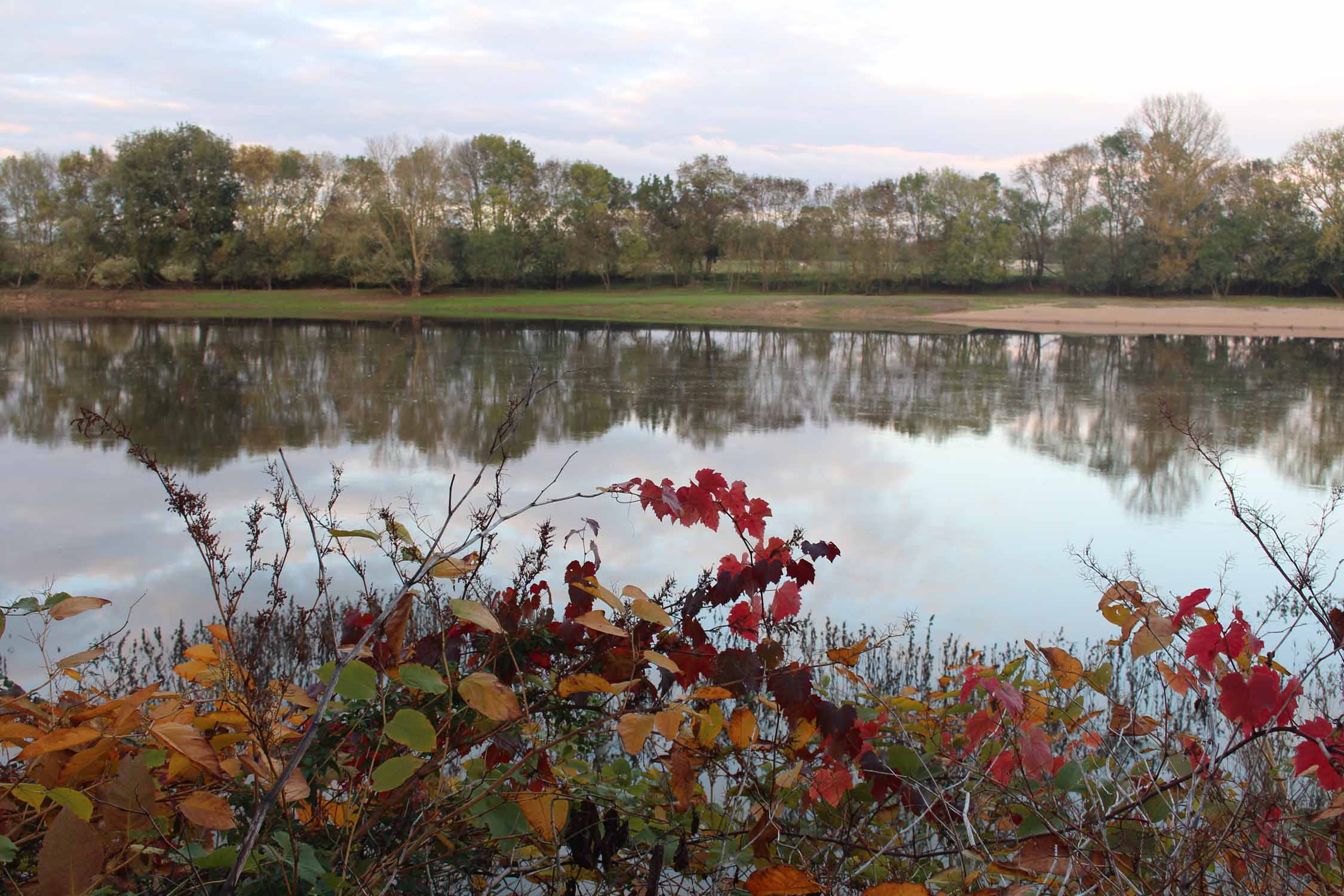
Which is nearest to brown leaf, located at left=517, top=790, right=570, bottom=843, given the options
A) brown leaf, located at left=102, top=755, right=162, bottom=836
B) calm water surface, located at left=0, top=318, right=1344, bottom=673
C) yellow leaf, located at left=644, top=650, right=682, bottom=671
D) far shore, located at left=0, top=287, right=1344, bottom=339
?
yellow leaf, located at left=644, top=650, right=682, bottom=671

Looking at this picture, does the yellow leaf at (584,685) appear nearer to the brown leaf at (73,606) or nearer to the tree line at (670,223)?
the brown leaf at (73,606)

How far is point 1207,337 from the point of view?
34.6 meters

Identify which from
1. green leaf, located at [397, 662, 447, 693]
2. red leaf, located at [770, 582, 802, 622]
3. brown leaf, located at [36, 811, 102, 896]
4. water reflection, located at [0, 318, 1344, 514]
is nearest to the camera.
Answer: brown leaf, located at [36, 811, 102, 896]

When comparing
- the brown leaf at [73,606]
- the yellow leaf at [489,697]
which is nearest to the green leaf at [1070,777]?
the yellow leaf at [489,697]

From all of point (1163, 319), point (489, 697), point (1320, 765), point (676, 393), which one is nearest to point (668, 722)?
point (489, 697)

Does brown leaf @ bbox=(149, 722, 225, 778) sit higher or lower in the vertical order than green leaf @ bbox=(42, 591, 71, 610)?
lower

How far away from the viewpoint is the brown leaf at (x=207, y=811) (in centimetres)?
174

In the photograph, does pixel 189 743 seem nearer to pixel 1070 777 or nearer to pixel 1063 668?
pixel 1070 777

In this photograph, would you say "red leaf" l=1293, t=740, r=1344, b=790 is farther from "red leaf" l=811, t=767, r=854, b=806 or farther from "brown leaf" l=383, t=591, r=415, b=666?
"brown leaf" l=383, t=591, r=415, b=666

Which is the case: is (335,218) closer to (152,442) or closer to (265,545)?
(152,442)

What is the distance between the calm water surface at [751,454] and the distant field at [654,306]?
18600 mm

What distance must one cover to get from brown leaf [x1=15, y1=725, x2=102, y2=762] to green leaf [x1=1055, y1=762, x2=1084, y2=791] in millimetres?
2038

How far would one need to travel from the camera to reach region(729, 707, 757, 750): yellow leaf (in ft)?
7.48

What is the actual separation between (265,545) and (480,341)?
1992 centimetres
